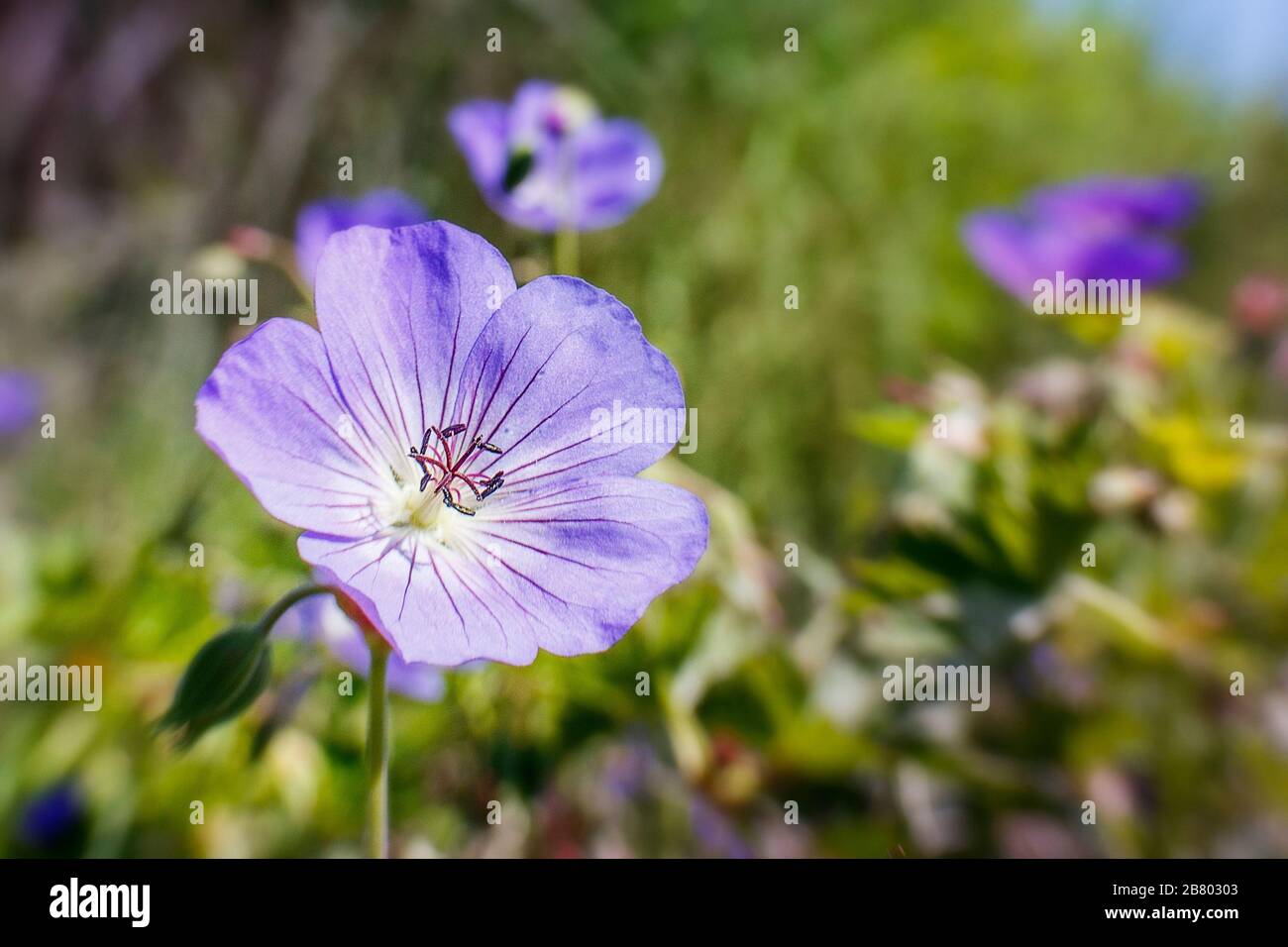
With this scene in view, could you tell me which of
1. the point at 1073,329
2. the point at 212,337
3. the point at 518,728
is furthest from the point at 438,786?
the point at 212,337

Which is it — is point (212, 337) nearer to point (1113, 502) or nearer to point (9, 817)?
point (9, 817)

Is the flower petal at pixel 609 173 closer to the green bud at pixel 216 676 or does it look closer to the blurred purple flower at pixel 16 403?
the green bud at pixel 216 676

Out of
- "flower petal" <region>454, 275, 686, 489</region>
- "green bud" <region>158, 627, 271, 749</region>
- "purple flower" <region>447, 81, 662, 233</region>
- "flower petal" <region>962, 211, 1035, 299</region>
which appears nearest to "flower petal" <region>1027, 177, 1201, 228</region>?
"flower petal" <region>962, 211, 1035, 299</region>

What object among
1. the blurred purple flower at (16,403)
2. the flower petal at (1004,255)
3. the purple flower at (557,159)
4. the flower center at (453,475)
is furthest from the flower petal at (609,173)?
the blurred purple flower at (16,403)

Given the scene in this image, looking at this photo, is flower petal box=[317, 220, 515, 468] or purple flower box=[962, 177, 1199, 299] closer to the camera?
flower petal box=[317, 220, 515, 468]

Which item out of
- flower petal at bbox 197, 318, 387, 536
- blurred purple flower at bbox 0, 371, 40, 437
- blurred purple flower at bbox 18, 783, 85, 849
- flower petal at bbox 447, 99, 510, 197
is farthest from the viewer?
blurred purple flower at bbox 0, 371, 40, 437

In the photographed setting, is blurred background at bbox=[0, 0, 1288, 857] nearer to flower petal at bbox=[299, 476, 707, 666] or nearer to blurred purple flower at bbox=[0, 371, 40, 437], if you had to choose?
blurred purple flower at bbox=[0, 371, 40, 437]
